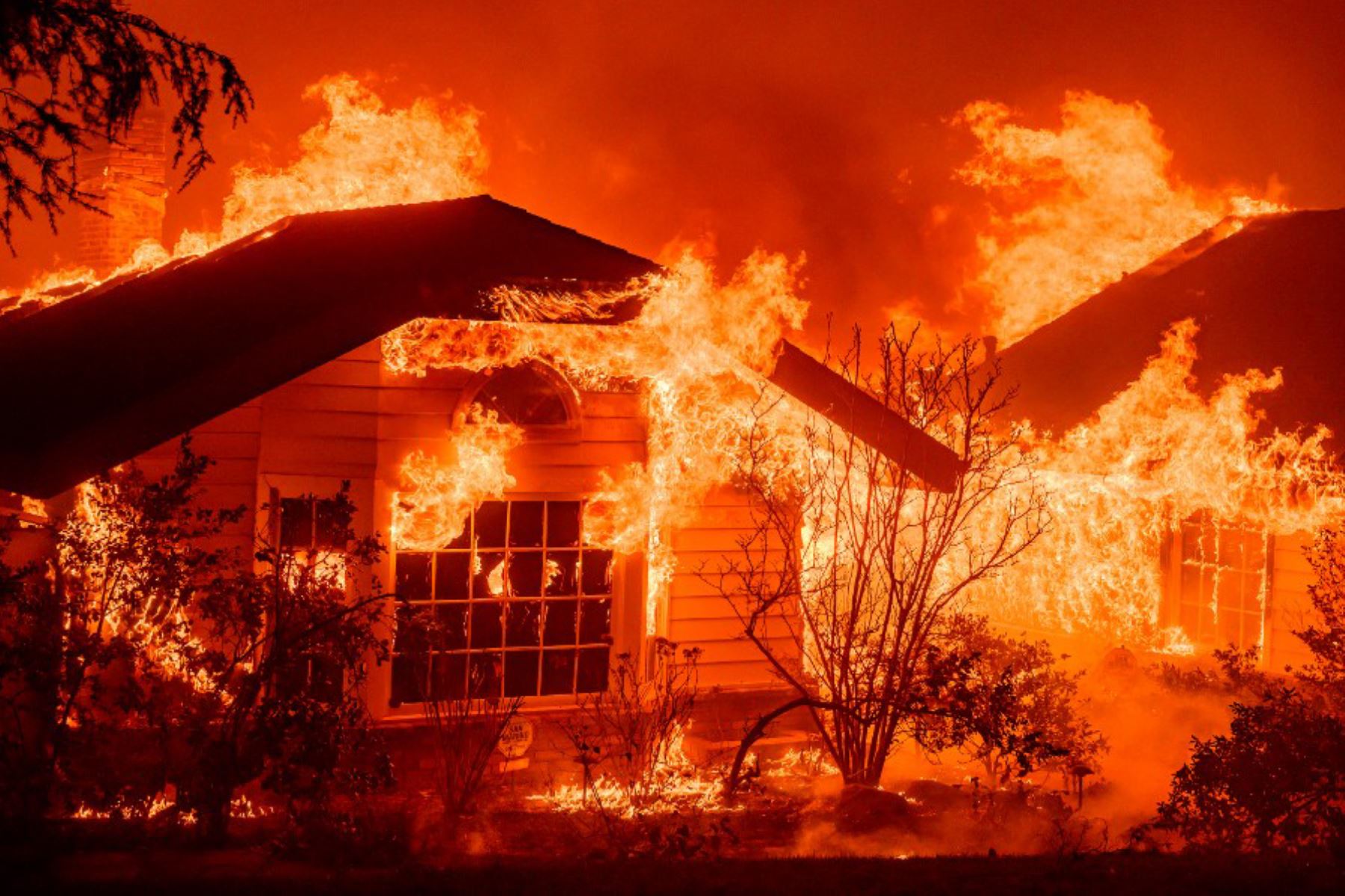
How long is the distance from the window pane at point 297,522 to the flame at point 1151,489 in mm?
8789

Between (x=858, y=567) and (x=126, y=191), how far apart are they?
11.8m

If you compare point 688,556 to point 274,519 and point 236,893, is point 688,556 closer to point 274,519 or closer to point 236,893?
point 274,519

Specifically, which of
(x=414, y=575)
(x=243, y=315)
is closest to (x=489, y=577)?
(x=414, y=575)

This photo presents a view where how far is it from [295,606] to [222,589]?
45cm

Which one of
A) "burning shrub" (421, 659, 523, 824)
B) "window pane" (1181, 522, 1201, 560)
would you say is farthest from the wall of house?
"window pane" (1181, 522, 1201, 560)

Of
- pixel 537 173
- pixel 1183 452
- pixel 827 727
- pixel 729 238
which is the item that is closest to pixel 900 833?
pixel 827 727

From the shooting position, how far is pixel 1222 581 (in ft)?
51.1

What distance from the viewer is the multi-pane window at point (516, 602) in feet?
32.7

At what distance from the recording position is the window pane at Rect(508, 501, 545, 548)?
1033 centimetres

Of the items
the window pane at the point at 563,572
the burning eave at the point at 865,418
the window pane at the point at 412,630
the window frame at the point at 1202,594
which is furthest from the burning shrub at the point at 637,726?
the window frame at the point at 1202,594

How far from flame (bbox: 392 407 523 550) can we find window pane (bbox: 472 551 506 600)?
43 cm

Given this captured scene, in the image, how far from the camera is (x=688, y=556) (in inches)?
429

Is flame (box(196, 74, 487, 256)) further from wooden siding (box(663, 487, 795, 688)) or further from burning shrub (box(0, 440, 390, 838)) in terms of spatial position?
burning shrub (box(0, 440, 390, 838))

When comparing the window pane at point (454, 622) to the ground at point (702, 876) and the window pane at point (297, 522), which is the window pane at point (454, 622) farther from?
the ground at point (702, 876)
